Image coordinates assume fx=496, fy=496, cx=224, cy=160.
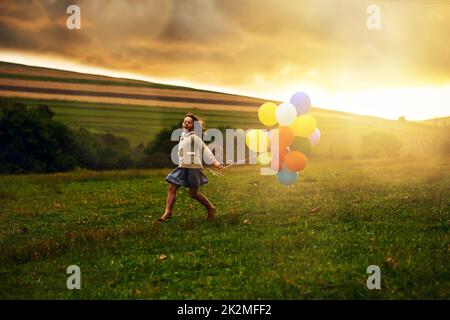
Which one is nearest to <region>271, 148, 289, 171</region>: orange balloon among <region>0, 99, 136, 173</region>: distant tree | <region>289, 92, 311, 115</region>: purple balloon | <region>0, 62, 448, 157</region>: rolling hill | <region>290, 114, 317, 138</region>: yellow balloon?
<region>290, 114, 317, 138</region>: yellow balloon

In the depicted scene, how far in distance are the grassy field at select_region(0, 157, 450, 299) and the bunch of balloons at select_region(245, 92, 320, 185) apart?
101cm

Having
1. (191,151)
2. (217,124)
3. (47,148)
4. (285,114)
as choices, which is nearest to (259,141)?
(285,114)

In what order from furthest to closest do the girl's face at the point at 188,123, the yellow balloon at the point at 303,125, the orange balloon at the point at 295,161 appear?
the yellow balloon at the point at 303,125
the orange balloon at the point at 295,161
the girl's face at the point at 188,123

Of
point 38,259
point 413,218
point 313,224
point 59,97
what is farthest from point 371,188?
point 59,97

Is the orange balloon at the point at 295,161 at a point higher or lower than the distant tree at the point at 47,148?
lower

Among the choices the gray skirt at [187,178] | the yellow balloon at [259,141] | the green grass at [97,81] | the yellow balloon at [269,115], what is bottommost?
the gray skirt at [187,178]

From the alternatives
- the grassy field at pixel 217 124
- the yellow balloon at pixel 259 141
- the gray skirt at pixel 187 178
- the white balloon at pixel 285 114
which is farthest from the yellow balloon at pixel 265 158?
the grassy field at pixel 217 124

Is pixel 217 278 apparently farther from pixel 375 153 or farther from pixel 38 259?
pixel 375 153

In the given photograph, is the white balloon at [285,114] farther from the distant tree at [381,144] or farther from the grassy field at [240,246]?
the distant tree at [381,144]

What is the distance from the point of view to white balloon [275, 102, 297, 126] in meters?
13.8

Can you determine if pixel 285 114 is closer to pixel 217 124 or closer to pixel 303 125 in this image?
pixel 303 125

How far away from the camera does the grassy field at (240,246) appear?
7.07 meters

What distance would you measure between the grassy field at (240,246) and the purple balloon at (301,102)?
2.55 metres

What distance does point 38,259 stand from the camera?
9180 mm
